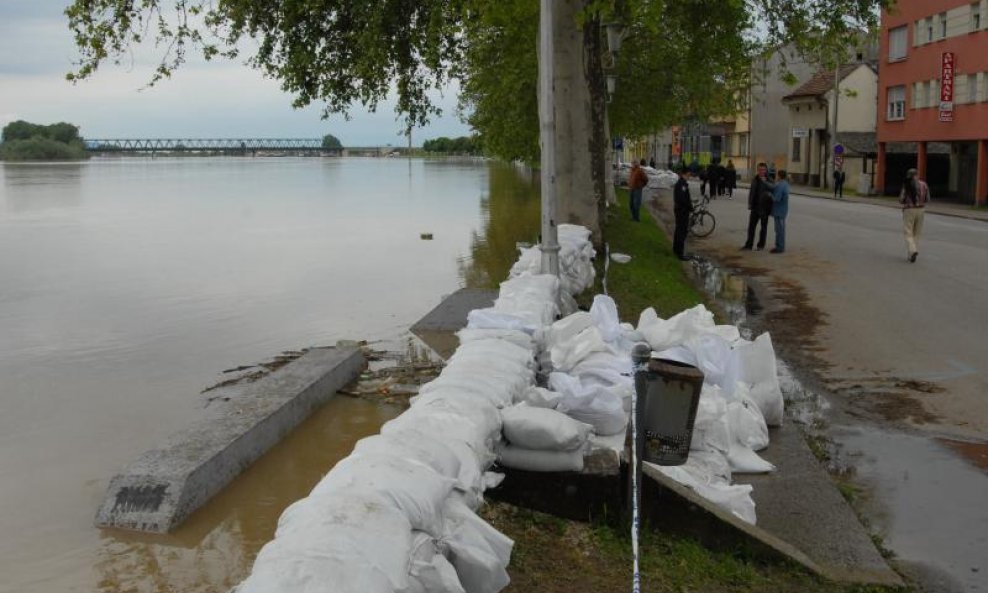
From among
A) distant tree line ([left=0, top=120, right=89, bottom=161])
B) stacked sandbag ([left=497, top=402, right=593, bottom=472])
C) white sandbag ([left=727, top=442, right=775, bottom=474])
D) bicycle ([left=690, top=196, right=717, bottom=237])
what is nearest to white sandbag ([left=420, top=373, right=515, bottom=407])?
stacked sandbag ([left=497, top=402, right=593, bottom=472])

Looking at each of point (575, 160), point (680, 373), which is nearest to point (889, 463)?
point (680, 373)

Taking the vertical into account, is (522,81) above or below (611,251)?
above

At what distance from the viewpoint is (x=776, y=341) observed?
1191cm

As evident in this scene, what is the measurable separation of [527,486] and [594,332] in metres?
2.13

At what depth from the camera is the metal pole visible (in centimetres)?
1143

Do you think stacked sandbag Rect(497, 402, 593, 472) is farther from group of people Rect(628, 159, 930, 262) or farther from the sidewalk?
the sidewalk

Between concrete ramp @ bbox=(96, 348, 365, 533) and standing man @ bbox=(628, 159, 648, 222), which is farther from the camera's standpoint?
standing man @ bbox=(628, 159, 648, 222)

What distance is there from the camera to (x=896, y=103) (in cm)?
4556

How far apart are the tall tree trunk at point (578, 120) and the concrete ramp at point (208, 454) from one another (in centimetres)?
900

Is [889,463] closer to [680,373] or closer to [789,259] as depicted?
[680,373]

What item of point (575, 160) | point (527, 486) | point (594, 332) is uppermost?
point (575, 160)

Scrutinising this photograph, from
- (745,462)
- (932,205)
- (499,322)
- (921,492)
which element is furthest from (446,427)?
(932,205)

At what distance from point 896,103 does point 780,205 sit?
1097 inches

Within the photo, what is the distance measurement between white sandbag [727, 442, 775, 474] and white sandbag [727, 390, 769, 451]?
118mm
